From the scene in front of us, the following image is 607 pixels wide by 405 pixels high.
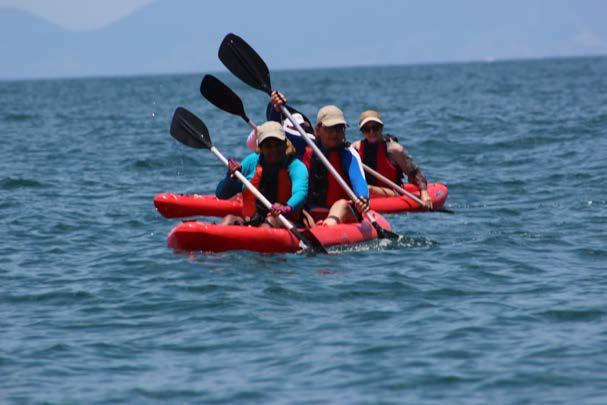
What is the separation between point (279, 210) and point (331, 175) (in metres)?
1.25

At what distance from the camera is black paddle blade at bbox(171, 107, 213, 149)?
13.6 metres

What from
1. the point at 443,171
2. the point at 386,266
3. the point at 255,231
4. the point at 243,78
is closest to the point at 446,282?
the point at 386,266

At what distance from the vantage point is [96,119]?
138 ft

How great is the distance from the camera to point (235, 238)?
11.6 m

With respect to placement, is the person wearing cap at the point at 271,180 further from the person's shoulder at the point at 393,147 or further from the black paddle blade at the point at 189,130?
the person's shoulder at the point at 393,147

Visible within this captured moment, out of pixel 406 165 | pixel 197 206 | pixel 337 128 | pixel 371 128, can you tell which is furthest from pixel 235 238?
Result: pixel 406 165

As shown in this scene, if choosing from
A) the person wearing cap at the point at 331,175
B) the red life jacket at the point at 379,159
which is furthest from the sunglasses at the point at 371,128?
the person wearing cap at the point at 331,175

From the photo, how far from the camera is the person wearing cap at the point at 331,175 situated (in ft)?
41.6

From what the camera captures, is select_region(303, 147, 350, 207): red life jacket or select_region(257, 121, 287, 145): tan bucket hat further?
select_region(303, 147, 350, 207): red life jacket

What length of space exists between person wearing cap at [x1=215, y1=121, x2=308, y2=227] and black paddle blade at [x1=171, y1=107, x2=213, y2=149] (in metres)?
1.20

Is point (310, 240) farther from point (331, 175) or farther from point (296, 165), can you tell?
point (331, 175)

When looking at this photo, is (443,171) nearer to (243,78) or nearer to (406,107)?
(243,78)

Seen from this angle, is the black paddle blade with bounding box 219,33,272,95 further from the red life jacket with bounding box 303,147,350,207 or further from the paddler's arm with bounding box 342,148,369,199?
the paddler's arm with bounding box 342,148,369,199

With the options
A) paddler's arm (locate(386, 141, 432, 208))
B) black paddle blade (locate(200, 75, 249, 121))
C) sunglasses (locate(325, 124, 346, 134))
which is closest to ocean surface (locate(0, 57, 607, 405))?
paddler's arm (locate(386, 141, 432, 208))
